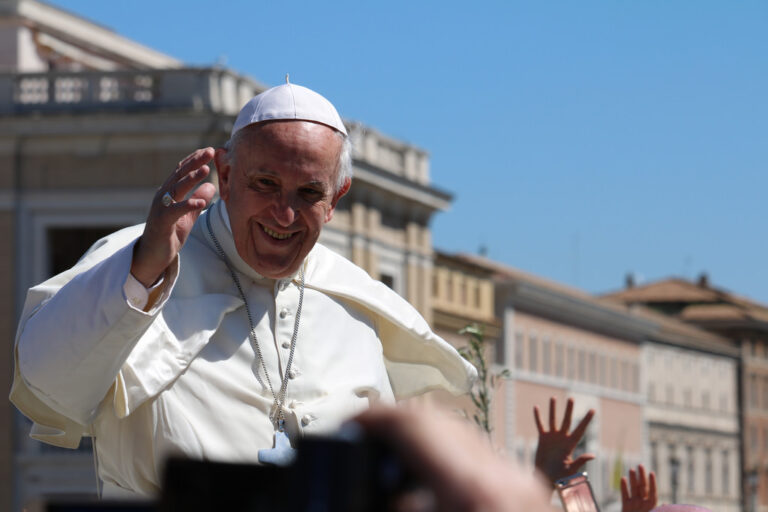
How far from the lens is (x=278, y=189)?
3.78 meters

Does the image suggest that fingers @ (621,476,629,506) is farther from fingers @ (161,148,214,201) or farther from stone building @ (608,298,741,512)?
stone building @ (608,298,741,512)

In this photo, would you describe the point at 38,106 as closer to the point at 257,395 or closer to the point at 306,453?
the point at 257,395

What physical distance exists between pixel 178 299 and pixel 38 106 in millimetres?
29068

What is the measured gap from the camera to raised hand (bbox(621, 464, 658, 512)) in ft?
11.8

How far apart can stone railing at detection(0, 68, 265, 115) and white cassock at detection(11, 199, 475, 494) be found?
27.8 meters

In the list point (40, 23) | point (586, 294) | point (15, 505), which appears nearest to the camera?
point (15, 505)

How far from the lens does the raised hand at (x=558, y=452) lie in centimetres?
336

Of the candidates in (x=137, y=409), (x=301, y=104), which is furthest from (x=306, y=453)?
(x=301, y=104)

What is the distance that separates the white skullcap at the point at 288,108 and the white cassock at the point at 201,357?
24 cm

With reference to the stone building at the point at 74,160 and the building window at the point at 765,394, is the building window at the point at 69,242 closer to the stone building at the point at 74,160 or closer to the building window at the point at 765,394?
the stone building at the point at 74,160

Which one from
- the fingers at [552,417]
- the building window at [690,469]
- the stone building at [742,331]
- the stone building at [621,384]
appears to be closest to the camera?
the fingers at [552,417]

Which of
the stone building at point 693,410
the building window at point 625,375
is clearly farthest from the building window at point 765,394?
the building window at point 625,375

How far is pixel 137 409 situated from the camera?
143 inches

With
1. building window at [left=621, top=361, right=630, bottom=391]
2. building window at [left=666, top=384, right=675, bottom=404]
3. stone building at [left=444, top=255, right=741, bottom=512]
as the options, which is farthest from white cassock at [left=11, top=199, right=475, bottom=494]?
building window at [left=666, top=384, right=675, bottom=404]
